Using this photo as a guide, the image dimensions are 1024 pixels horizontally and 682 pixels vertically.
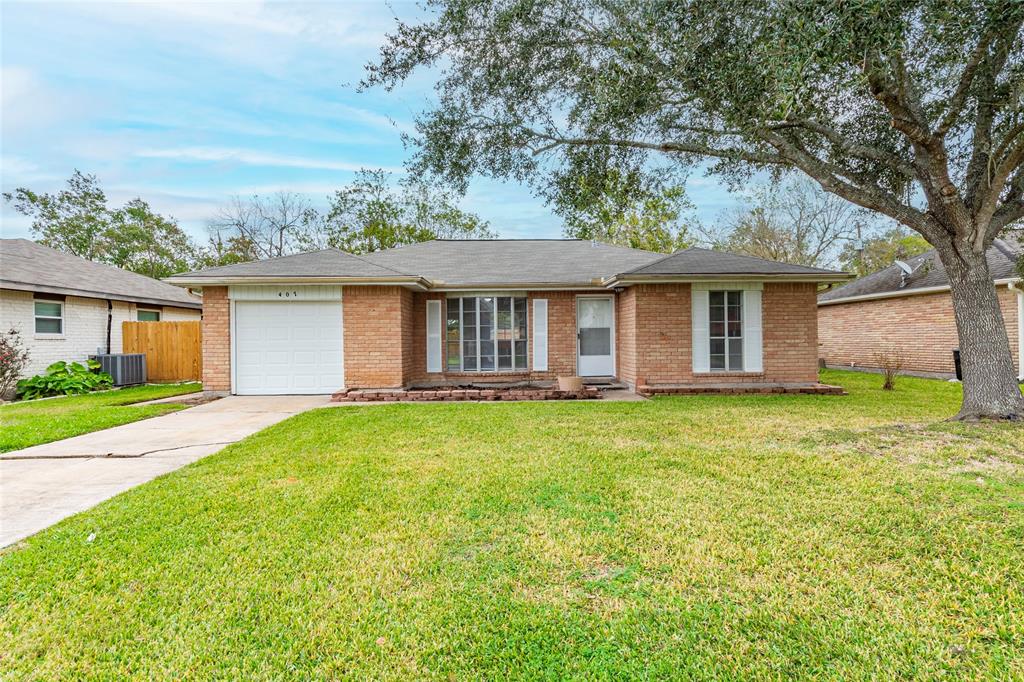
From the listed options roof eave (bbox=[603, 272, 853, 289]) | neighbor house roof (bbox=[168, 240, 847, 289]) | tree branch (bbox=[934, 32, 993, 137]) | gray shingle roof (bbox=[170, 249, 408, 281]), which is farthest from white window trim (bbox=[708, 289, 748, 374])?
gray shingle roof (bbox=[170, 249, 408, 281])

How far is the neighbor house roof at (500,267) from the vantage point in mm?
10727

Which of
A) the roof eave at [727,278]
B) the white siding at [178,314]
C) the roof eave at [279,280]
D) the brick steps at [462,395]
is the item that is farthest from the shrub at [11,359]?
the roof eave at [727,278]

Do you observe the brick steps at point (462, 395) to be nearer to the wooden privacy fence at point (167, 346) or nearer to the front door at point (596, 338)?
the front door at point (596, 338)

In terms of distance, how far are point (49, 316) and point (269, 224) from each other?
20.4 m

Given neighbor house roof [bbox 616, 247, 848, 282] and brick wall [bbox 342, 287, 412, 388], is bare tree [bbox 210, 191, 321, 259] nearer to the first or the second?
brick wall [bbox 342, 287, 412, 388]

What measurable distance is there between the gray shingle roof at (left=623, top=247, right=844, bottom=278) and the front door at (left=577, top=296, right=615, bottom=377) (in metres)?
1.82

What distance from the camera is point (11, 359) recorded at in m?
11.2

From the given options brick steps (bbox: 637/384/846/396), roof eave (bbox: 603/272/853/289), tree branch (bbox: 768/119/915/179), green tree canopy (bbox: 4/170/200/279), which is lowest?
brick steps (bbox: 637/384/846/396)

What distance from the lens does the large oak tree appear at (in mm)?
5496

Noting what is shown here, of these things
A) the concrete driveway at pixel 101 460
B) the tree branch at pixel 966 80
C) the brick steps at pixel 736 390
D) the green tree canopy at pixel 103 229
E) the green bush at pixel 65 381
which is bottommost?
the concrete driveway at pixel 101 460

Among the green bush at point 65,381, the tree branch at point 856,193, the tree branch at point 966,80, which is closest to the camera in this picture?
the tree branch at point 966,80

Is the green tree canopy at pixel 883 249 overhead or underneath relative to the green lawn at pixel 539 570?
overhead

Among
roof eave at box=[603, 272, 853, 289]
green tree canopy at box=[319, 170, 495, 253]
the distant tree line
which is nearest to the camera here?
roof eave at box=[603, 272, 853, 289]

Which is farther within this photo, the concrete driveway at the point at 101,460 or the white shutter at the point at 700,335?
the white shutter at the point at 700,335
